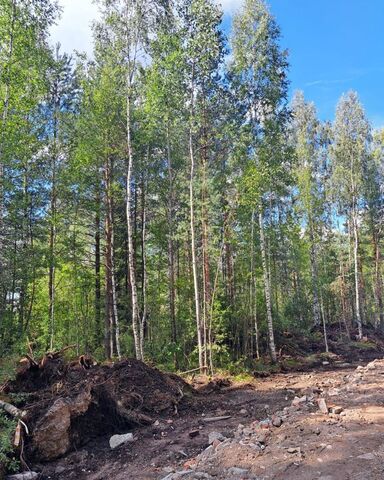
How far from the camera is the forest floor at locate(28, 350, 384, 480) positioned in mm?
4492

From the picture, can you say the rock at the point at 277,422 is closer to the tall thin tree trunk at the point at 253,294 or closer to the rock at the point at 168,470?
the rock at the point at 168,470

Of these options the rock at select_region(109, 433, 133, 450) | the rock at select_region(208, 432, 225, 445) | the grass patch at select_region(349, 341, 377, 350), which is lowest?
the grass patch at select_region(349, 341, 377, 350)

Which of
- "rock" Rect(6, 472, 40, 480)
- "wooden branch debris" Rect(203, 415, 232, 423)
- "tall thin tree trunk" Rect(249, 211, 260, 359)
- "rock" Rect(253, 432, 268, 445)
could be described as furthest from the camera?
"tall thin tree trunk" Rect(249, 211, 260, 359)

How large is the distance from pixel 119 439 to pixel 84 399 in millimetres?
1015

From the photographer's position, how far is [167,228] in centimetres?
1925

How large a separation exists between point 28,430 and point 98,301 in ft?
39.3

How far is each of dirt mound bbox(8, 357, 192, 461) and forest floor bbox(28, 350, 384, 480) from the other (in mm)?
317

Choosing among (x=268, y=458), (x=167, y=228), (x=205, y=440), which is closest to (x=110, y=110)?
(x=167, y=228)

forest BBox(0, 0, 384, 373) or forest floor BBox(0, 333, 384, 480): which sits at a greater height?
forest BBox(0, 0, 384, 373)

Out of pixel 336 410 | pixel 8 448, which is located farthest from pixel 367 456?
pixel 8 448

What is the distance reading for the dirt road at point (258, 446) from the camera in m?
4.48

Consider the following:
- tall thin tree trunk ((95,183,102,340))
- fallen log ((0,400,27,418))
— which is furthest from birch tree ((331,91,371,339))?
fallen log ((0,400,27,418))

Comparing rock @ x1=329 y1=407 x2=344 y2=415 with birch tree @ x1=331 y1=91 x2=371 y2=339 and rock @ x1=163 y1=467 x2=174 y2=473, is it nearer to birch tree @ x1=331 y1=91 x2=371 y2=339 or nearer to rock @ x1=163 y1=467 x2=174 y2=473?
rock @ x1=163 y1=467 x2=174 y2=473

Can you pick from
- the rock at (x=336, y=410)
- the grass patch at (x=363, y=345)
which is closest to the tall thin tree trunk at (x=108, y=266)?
the rock at (x=336, y=410)
